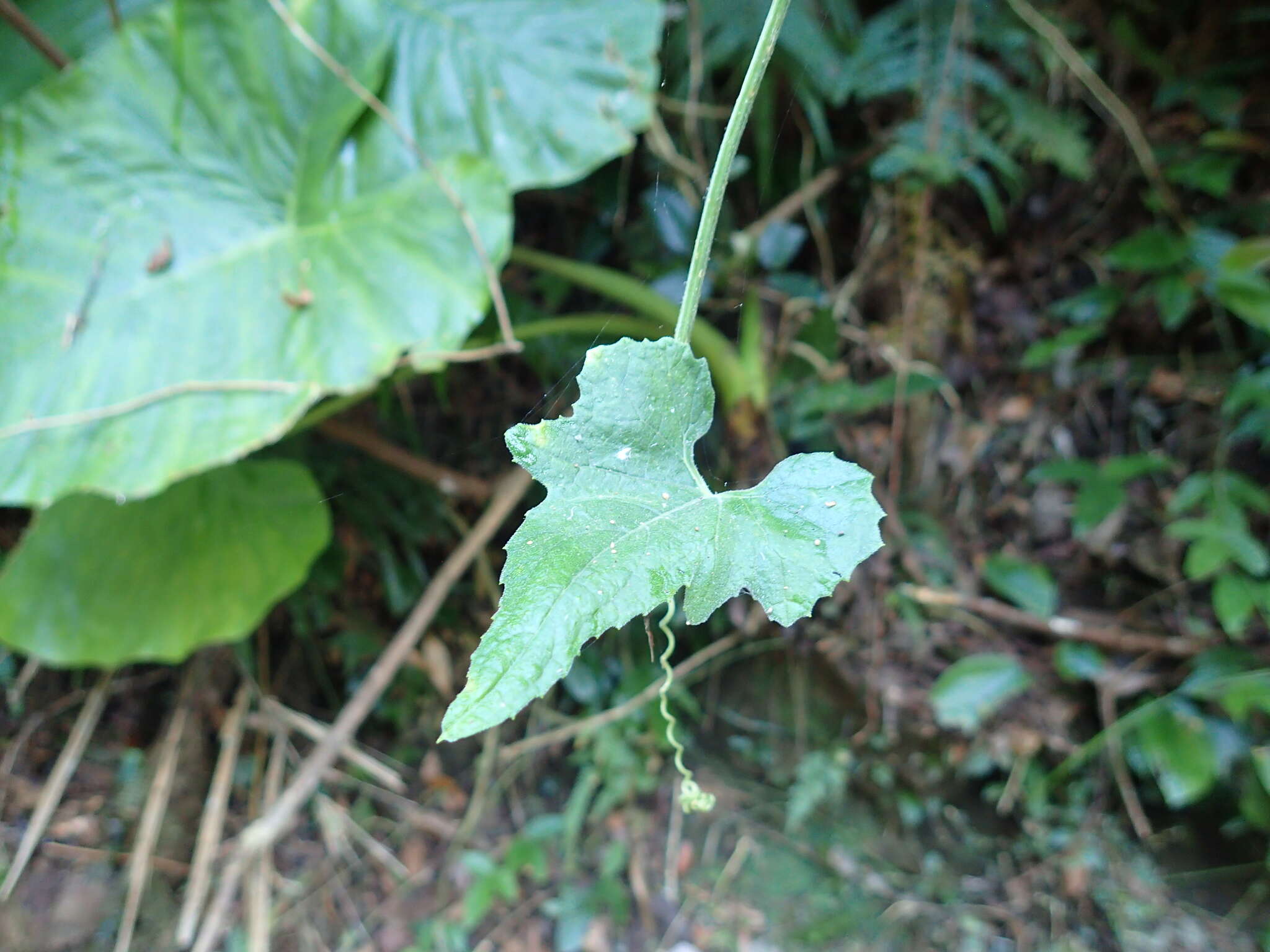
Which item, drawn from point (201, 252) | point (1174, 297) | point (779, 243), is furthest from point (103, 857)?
point (1174, 297)

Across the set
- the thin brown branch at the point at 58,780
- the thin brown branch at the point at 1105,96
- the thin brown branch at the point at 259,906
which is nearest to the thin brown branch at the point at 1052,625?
the thin brown branch at the point at 1105,96

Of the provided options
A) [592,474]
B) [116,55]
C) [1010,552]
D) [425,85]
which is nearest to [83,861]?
[116,55]

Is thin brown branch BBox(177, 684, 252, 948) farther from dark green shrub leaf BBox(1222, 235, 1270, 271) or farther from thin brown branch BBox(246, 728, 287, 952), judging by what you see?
dark green shrub leaf BBox(1222, 235, 1270, 271)

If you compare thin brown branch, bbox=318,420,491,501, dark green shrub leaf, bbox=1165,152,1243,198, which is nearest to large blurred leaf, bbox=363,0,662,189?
thin brown branch, bbox=318,420,491,501

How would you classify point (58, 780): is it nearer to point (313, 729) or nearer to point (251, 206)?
point (313, 729)

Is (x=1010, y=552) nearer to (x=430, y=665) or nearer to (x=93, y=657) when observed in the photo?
(x=430, y=665)
